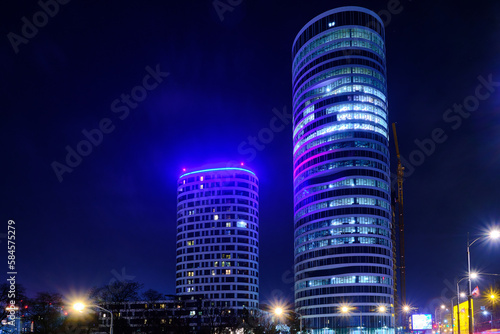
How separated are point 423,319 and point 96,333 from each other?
11267cm

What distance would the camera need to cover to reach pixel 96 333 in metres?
191

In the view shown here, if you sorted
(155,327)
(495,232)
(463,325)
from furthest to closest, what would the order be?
(463,325) < (155,327) < (495,232)

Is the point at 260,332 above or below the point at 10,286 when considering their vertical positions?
below

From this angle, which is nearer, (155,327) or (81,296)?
(81,296)

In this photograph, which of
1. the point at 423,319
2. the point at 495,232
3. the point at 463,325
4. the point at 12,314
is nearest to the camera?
the point at 495,232

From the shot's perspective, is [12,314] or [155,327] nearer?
[12,314]

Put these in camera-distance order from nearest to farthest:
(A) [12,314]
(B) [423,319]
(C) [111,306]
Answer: (A) [12,314] < (B) [423,319] < (C) [111,306]

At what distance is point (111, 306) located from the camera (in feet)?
519

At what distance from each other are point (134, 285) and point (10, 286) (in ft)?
223

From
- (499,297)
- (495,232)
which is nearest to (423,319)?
(499,297)

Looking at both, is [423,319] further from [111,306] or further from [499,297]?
[111,306]

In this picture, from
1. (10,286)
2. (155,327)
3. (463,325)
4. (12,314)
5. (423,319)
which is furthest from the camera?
(463,325)

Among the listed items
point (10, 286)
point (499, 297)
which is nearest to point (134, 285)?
point (10, 286)

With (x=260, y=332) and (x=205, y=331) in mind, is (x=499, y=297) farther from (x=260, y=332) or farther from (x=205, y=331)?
(x=205, y=331)
